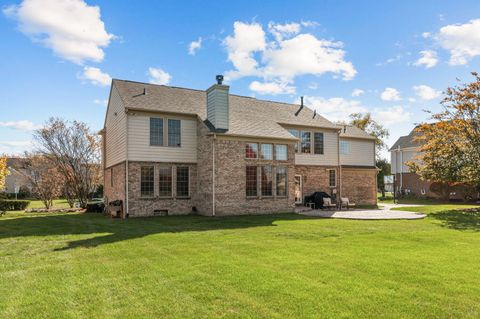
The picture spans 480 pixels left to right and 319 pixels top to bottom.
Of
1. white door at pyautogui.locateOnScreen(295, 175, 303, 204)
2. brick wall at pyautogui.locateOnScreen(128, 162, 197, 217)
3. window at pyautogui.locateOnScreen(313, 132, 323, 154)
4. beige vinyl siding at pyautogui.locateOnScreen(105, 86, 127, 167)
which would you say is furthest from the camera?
window at pyautogui.locateOnScreen(313, 132, 323, 154)

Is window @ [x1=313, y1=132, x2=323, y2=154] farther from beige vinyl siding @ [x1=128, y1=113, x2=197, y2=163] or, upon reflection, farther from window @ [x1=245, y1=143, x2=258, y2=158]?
beige vinyl siding @ [x1=128, y1=113, x2=197, y2=163]

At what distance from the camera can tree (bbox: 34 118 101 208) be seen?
27.9 m

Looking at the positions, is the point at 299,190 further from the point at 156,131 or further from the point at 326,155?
the point at 156,131

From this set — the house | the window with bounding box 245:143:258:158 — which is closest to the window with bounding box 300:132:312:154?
the window with bounding box 245:143:258:158

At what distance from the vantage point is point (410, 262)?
25.7 feet

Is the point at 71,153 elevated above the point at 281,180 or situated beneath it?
elevated above

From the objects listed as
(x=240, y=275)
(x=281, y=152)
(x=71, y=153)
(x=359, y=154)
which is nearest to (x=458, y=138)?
(x=359, y=154)

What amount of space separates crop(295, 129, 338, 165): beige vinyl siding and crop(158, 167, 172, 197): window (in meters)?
9.11

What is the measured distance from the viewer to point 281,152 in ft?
67.0

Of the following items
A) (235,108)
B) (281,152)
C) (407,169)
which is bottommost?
(407,169)

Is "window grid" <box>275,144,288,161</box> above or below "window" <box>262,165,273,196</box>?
above

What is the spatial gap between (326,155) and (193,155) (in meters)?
10.0

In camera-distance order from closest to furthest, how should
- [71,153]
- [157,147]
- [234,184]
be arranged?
[234,184], [157,147], [71,153]

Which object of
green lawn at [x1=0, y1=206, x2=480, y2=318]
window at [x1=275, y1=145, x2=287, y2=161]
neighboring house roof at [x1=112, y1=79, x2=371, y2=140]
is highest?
neighboring house roof at [x1=112, y1=79, x2=371, y2=140]
